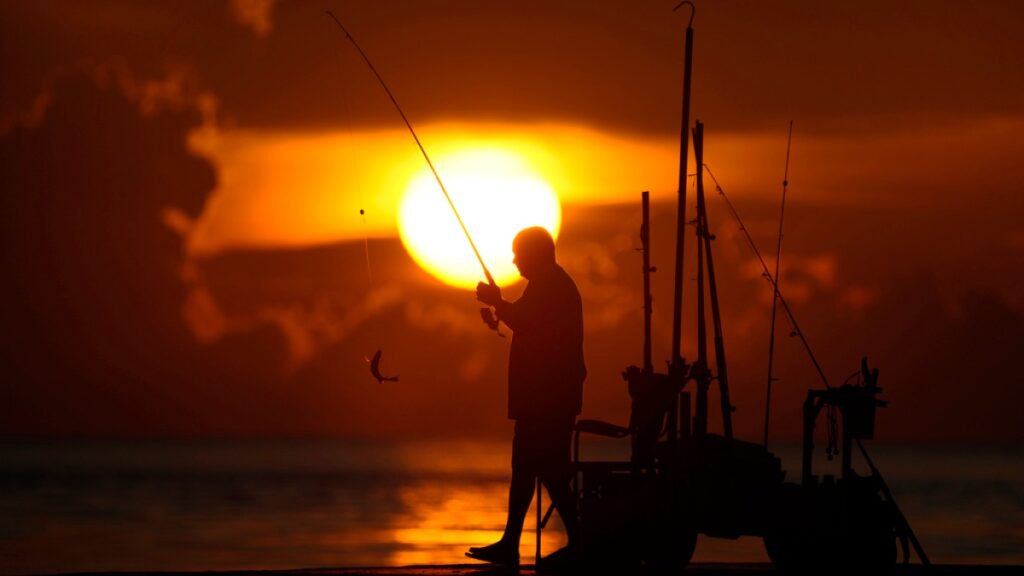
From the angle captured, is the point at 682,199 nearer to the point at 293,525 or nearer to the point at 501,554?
the point at 501,554

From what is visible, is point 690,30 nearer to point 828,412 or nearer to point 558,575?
point 828,412

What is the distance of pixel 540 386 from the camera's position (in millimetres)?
12703

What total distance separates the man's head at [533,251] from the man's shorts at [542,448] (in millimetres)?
1068

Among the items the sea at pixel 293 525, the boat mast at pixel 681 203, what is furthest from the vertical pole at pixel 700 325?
the sea at pixel 293 525

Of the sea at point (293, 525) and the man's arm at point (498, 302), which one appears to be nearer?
the man's arm at point (498, 302)

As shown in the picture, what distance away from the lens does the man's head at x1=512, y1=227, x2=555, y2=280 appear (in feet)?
42.2

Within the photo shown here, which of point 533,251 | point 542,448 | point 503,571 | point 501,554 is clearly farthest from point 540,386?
point 503,571

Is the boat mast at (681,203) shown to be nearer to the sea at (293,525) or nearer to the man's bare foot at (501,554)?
the man's bare foot at (501,554)

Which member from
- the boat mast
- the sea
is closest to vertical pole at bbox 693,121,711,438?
the boat mast

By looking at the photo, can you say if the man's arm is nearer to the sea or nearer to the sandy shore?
the sandy shore

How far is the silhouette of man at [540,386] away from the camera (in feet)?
41.5

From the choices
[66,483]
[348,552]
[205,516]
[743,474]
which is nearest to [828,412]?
[743,474]

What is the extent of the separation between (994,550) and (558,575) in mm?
26248

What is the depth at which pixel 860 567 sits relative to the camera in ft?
40.3
